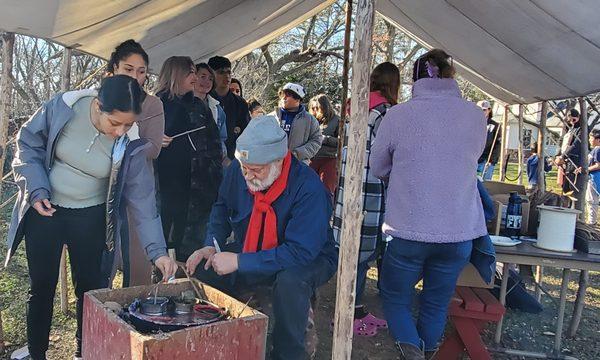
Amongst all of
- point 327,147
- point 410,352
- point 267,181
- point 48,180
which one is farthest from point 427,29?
point 48,180

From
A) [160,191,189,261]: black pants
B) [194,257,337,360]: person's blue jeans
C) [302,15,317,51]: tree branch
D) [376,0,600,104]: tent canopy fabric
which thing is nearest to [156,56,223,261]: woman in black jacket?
[160,191,189,261]: black pants

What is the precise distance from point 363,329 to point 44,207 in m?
2.36

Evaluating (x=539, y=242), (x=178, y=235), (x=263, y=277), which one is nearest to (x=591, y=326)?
(x=539, y=242)

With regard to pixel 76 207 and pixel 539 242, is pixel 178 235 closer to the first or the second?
pixel 76 207

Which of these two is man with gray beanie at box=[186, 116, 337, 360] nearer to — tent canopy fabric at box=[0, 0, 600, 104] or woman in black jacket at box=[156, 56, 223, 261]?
woman in black jacket at box=[156, 56, 223, 261]

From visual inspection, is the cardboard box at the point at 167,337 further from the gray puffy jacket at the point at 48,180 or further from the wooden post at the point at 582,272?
the wooden post at the point at 582,272

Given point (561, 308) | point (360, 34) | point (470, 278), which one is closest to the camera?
point (360, 34)

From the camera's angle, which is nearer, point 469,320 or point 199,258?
point 199,258

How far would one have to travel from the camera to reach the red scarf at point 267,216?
2.53 meters

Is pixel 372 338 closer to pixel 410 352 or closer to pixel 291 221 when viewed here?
pixel 410 352

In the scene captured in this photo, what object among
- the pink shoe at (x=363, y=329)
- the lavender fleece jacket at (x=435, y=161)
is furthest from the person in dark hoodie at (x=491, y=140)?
the lavender fleece jacket at (x=435, y=161)

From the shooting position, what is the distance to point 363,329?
375 cm

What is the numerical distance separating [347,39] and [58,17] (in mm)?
3606

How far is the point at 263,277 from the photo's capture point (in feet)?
8.71
